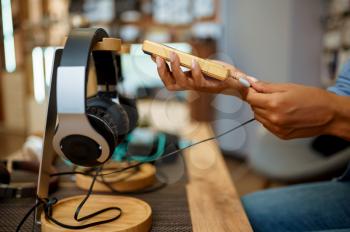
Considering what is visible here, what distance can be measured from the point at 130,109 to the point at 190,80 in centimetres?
16

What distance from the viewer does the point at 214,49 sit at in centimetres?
362

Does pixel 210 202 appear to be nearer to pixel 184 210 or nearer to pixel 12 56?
pixel 184 210

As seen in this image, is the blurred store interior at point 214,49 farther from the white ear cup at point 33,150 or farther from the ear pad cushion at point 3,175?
the ear pad cushion at point 3,175

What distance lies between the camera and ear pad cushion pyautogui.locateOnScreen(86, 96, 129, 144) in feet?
1.82

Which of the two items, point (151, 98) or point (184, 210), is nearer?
point (184, 210)

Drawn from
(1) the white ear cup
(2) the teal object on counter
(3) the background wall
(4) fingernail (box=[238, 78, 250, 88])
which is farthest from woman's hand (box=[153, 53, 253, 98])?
(3) the background wall

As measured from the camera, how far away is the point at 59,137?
54cm

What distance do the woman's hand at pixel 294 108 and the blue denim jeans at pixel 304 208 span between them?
0.32 meters

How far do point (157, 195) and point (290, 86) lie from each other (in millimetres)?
371

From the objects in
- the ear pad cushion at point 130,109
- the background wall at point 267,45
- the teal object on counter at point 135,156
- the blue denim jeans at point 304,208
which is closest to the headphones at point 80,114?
the ear pad cushion at point 130,109

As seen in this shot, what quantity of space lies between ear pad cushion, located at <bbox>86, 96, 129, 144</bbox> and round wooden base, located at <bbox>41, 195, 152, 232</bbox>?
0.12 metres

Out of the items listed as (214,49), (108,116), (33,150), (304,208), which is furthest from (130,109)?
(214,49)

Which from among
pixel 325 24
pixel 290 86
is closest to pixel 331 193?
pixel 290 86

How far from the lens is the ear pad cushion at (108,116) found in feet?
1.82
